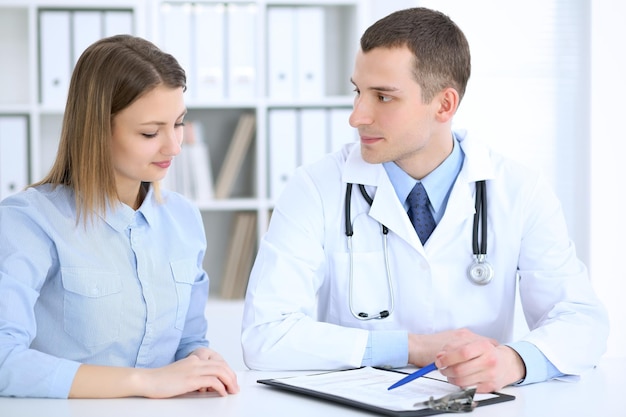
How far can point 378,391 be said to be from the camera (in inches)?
51.4

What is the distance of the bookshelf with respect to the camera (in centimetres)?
303

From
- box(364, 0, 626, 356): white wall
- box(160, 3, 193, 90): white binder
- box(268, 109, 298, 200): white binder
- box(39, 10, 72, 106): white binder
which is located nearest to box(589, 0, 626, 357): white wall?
box(364, 0, 626, 356): white wall

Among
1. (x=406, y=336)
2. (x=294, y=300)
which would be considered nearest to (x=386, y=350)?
(x=406, y=336)

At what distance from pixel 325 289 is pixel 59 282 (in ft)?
1.89

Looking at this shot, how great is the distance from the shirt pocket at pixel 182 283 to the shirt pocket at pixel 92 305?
13 centimetres

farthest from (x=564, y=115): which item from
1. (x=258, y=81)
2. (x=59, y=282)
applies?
(x=59, y=282)

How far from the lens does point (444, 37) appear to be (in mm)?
1844

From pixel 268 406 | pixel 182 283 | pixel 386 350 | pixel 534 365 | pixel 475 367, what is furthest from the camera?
pixel 182 283

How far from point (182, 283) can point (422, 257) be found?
0.49 meters

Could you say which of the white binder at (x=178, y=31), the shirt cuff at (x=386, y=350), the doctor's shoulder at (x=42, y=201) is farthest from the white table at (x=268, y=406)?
the white binder at (x=178, y=31)

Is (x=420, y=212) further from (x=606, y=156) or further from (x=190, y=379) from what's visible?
(x=606, y=156)

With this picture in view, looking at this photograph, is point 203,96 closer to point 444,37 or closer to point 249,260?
point 249,260

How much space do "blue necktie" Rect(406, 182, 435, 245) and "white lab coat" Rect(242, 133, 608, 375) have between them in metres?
0.05

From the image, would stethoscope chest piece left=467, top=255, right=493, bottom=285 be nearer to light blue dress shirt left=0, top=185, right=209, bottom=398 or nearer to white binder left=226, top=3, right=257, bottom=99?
light blue dress shirt left=0, top=185, right=209, bottom=398
